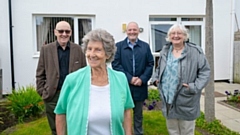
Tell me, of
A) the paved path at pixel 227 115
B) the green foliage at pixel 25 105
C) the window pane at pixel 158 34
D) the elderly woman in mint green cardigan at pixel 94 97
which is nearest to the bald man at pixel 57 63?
the elderly woman in mint green cardigan at pixel 94 97

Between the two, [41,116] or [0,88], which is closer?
[41,116]

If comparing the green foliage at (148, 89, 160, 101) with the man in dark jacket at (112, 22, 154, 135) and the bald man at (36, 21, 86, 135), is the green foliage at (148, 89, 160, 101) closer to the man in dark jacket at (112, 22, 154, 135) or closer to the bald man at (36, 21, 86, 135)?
the man in dark jacket at (112, 22, 154, 135)

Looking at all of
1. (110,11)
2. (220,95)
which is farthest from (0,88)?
(220,95)

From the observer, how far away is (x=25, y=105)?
461 centimetres

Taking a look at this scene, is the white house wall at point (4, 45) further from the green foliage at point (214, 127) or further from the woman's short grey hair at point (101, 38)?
the woman's short grey hair at point (101, 38)

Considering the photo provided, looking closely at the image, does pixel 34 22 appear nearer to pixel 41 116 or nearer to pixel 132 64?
pixel 41 116

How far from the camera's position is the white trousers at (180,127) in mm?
2830

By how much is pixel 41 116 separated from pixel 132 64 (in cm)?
248

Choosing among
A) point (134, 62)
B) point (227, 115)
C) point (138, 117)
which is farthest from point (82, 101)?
point (227, 115)

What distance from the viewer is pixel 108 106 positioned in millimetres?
1719

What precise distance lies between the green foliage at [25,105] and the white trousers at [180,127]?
2.76 metres

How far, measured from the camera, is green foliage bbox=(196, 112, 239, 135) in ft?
12.8

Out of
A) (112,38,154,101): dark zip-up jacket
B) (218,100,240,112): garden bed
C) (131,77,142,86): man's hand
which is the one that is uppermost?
(112,38,154,101): dark zip-up jacket

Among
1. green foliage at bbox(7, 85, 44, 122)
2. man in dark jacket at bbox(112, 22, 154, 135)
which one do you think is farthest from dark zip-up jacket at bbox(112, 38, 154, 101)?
green foliage at bbox(7, 85, 44, 122)
